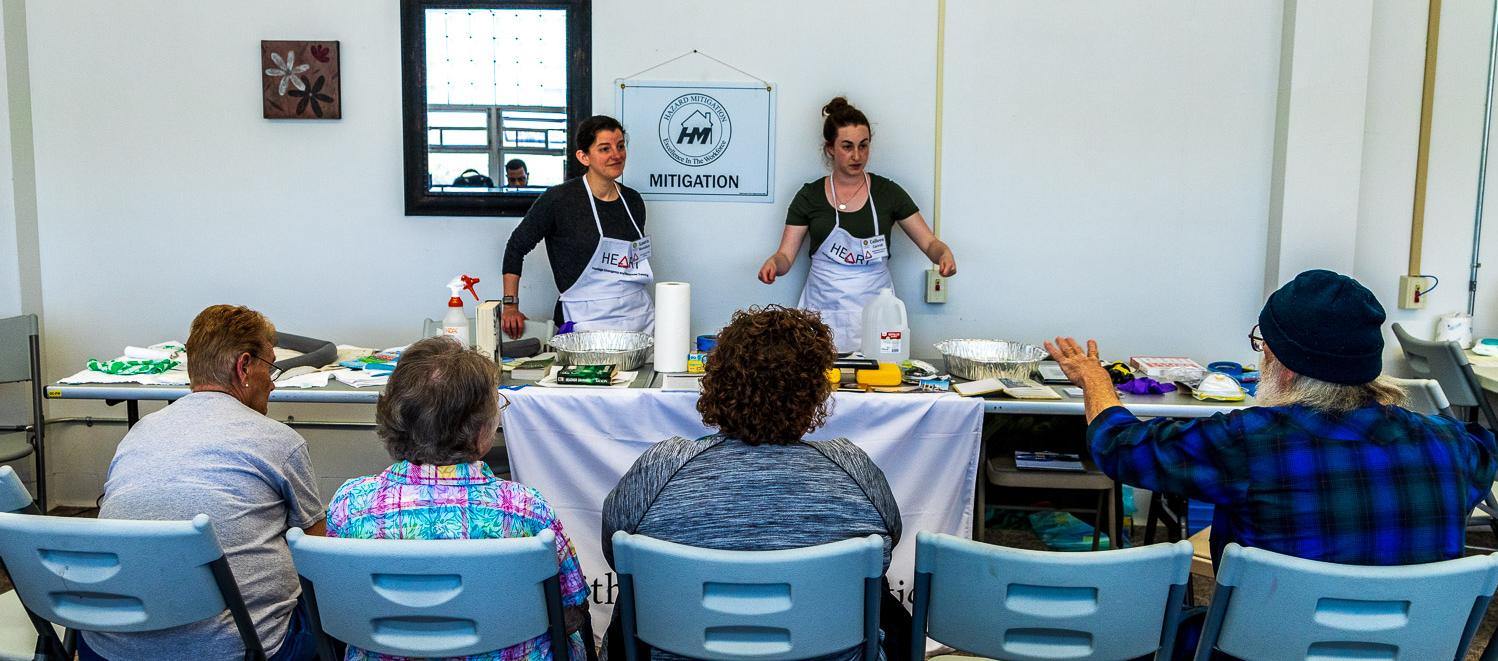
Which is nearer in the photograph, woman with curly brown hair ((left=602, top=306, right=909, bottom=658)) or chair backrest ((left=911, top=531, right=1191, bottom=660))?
chair backrest ((left=911, top=531, right=1191, bottom=660))

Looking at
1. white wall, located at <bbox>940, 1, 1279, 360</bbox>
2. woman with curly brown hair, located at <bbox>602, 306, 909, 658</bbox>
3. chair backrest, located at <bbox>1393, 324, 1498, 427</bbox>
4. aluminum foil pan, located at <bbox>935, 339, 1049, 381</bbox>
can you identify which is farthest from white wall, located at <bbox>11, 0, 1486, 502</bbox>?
woman with curly brown hair, located at <bbox>602, 306, 909, 658</bbox>

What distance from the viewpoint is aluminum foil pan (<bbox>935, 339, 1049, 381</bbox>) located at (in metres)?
2.99

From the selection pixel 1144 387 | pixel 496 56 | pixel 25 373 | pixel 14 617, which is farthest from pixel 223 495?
pixel 496 56

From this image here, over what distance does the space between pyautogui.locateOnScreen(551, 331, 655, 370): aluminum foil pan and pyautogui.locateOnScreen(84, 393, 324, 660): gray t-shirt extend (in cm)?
115

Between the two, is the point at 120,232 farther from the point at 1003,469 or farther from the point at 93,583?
the point at 1003,469

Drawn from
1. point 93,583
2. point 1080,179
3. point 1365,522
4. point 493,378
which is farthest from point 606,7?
point 1365,522

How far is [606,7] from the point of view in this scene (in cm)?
410

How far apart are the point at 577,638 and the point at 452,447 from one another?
41cm

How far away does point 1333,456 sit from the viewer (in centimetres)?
163

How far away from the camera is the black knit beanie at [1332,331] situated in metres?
1.64

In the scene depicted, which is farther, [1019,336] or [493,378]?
[1019,336]

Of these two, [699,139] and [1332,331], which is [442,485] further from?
[699,139]

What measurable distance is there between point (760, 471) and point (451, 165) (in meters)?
2.87

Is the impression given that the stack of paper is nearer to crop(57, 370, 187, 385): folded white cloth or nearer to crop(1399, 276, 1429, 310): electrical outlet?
crop(57, 370, 187, 385): folded white cloth
